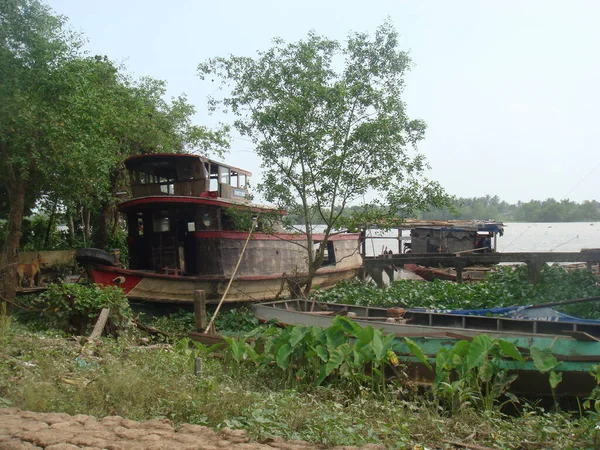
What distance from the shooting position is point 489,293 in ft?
46.6

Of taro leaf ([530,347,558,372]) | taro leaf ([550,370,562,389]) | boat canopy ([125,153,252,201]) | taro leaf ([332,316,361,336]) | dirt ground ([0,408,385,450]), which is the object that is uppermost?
boat canopy ([125,153,252,201])

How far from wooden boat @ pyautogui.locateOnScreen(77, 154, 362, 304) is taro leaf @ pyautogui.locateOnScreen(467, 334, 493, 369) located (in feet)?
25.8

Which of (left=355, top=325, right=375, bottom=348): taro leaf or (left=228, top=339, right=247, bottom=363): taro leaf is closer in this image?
(left=355, top=325, right=375, bottom=348): taro leaf

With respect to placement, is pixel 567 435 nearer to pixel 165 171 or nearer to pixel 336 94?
pixel 336 94

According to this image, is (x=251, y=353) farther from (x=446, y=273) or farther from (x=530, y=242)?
(x=530, y=242)

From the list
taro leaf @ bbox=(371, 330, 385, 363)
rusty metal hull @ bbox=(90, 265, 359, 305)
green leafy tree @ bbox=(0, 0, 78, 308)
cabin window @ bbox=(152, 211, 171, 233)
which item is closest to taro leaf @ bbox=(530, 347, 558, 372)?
taro leaf @ bbox=(371, 330, 385, 363)

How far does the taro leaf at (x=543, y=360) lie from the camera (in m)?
6.21

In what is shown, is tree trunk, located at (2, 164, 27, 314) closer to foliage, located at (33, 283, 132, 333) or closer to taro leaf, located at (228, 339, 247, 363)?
foliage, located at (33, 283, 132, 333)

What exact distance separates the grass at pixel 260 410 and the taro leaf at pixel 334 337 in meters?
0.62

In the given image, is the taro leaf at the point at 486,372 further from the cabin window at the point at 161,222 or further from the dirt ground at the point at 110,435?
the cabin window at the point at 161,222

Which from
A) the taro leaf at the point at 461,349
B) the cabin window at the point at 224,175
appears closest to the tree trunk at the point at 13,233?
the cabin window at the point at 224,175

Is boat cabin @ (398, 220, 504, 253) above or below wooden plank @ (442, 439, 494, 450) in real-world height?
above

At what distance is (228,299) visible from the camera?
15.1 m

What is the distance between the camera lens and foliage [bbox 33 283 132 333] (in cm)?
1035
